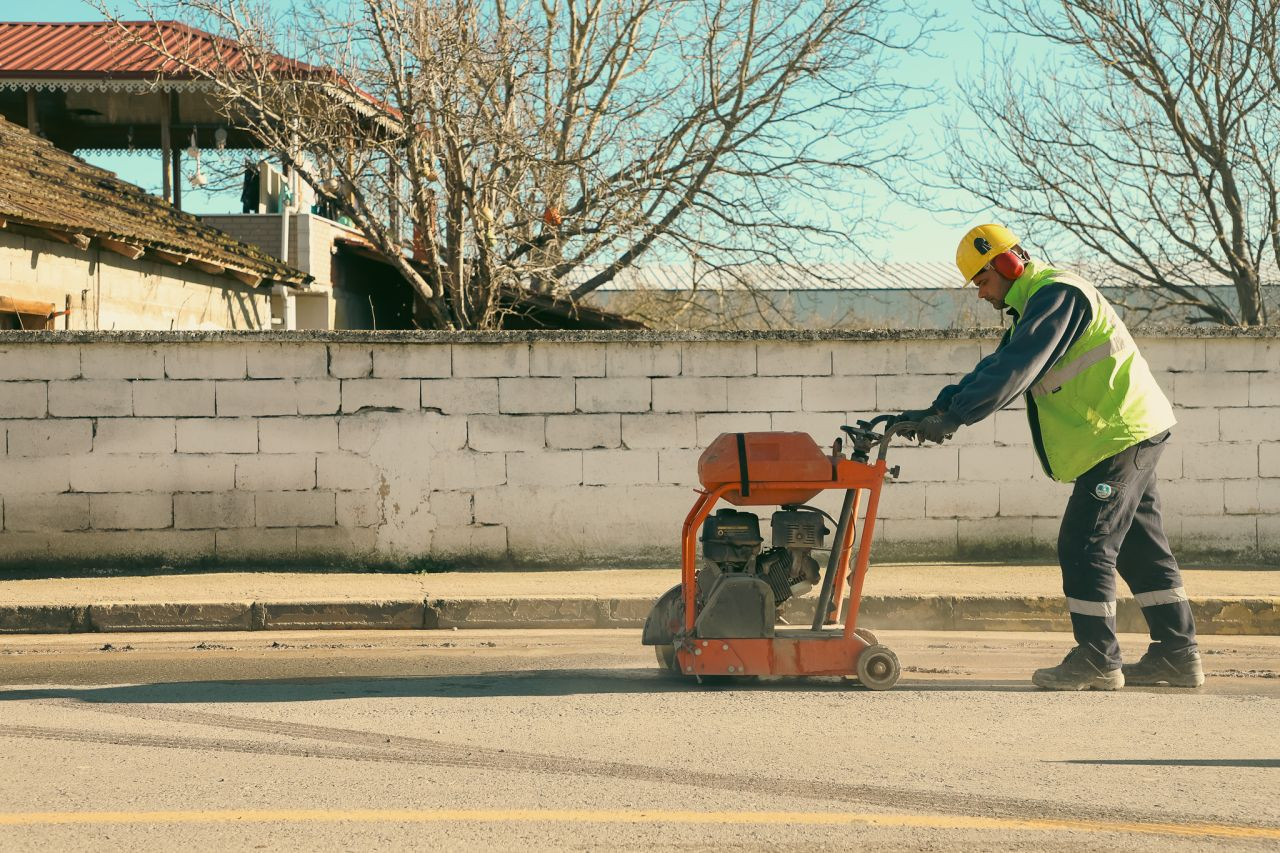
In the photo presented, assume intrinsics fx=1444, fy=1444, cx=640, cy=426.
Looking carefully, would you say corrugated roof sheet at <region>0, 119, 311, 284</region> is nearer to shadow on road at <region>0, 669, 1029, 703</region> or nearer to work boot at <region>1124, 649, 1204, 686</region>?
shadow on road at <region>0, 669, 1029, 703</region>

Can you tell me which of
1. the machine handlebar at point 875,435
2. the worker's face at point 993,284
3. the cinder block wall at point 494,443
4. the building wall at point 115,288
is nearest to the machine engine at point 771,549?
the machine handlebar at point 875,435

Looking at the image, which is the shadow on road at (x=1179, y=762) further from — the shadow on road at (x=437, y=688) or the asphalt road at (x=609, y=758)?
the shadow on road at (x=437, y=688)

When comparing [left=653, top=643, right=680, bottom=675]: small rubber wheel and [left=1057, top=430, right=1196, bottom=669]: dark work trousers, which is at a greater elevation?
[left=1057, top=430, right=1196, bottom=669]: dark work trousers

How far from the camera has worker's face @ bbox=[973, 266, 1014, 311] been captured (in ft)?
20.4

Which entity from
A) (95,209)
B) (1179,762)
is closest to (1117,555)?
(1179,762)

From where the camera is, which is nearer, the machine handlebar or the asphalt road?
the asphalt road

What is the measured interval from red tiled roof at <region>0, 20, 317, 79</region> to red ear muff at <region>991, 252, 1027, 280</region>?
12088 millimetres

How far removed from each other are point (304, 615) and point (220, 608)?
49 cm

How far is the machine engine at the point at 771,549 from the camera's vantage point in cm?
604

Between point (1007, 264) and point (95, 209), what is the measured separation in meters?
11.9

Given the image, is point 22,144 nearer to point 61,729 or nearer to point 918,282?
point 61,729

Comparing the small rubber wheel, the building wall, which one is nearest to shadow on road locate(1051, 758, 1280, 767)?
the small rubber wheel

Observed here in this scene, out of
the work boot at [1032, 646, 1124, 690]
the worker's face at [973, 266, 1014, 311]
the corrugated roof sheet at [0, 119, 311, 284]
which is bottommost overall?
the work boot at [1032, 646, 1124, 690]

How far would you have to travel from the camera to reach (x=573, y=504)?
10.2 m
